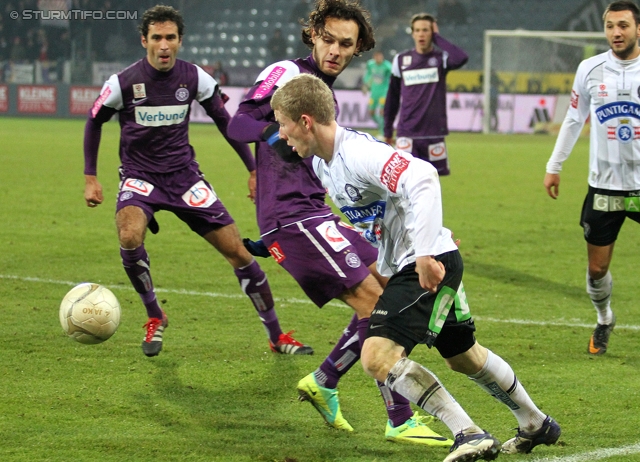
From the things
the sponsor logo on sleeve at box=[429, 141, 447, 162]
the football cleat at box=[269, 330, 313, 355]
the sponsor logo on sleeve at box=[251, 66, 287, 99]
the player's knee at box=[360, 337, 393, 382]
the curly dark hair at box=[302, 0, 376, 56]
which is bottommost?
the football cleat at box=[269, 330, 313, 355]

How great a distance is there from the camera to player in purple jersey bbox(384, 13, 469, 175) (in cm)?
1024

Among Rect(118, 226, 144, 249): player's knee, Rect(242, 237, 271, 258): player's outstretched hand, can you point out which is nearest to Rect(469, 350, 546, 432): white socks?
Rect(242, 237, 271, 258): player's outstretched hand

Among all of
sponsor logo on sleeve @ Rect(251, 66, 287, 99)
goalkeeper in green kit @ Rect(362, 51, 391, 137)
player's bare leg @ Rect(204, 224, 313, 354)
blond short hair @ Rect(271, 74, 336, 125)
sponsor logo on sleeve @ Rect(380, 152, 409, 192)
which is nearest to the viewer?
sponsor logo on sleeve @ Rect(380, 152, 409, 192)

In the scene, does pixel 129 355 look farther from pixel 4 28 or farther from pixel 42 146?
pixel 4 28

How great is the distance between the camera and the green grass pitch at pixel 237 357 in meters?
4.34

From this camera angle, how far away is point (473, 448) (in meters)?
3.45

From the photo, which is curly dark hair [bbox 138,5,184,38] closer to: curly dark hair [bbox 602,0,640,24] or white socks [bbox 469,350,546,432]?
curly dark hair [bbox 602,0,640,24]

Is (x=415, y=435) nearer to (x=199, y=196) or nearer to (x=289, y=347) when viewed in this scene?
(x=289, y=347)

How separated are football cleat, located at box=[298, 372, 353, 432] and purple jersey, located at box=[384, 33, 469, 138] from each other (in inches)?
234

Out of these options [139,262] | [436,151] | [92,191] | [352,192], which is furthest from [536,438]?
[436,151]

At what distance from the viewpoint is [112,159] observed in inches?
748

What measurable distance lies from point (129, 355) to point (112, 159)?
13629 millimetres

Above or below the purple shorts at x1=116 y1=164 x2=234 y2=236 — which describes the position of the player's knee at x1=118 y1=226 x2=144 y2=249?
below

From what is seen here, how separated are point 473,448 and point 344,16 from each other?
246cm
